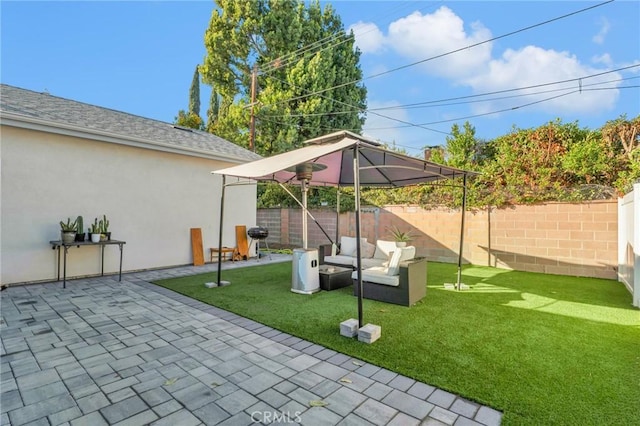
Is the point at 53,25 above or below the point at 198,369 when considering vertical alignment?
above

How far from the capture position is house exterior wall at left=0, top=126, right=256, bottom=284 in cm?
591

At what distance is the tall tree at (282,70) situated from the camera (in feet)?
49.5

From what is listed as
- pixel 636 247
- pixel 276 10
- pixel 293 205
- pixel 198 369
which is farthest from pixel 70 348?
pixel 276 10

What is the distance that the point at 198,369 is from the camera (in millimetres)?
2893

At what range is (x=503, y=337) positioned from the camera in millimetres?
3652

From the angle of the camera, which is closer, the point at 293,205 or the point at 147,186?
the point at 147,186

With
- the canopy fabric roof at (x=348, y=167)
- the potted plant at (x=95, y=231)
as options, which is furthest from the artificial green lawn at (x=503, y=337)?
the canopy fabric roof at (x=348, y=167)

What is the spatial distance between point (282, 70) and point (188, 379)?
613 inches

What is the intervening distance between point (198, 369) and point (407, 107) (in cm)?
1339

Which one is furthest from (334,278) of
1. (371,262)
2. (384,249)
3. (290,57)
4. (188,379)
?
(290,57)

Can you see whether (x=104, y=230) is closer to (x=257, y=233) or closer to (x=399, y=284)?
(x=257, y=233)

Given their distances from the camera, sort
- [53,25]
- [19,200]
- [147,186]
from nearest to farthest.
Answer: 1. [19,200]
2. [147,186]
3. [53,25]

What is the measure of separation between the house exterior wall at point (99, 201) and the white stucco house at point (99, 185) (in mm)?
17

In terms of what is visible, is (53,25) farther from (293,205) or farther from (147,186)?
(293,205)
